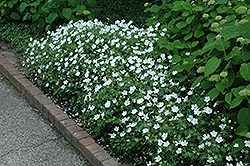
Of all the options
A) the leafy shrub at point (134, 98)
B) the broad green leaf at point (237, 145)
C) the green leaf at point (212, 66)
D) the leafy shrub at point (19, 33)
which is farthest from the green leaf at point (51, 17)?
the broad green leaf at point (237, 145)

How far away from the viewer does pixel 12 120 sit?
155 inches

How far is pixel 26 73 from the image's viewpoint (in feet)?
15.7

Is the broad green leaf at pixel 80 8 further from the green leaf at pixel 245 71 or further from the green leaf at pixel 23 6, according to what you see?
the green leaf at pixel 245 71

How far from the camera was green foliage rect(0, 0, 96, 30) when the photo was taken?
5.21 meters

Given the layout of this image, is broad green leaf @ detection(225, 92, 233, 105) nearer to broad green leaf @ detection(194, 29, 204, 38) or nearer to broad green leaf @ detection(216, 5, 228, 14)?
broad green leaf @ detection(194, 29, 204, 38)

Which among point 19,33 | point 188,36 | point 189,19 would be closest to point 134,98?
point 188,36

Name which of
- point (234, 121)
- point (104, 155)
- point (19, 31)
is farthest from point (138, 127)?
point (19, 31)

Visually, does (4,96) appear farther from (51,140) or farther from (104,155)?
(104,155)

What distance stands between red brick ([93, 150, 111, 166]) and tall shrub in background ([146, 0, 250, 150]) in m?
1.12

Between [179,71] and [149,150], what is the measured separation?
928mm

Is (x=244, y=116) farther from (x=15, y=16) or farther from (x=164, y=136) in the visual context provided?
(x=15, y=16)

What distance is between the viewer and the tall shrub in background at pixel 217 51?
2.85m

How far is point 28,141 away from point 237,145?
87.0 inches

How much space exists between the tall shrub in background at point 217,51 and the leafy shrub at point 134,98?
13 centimetres
